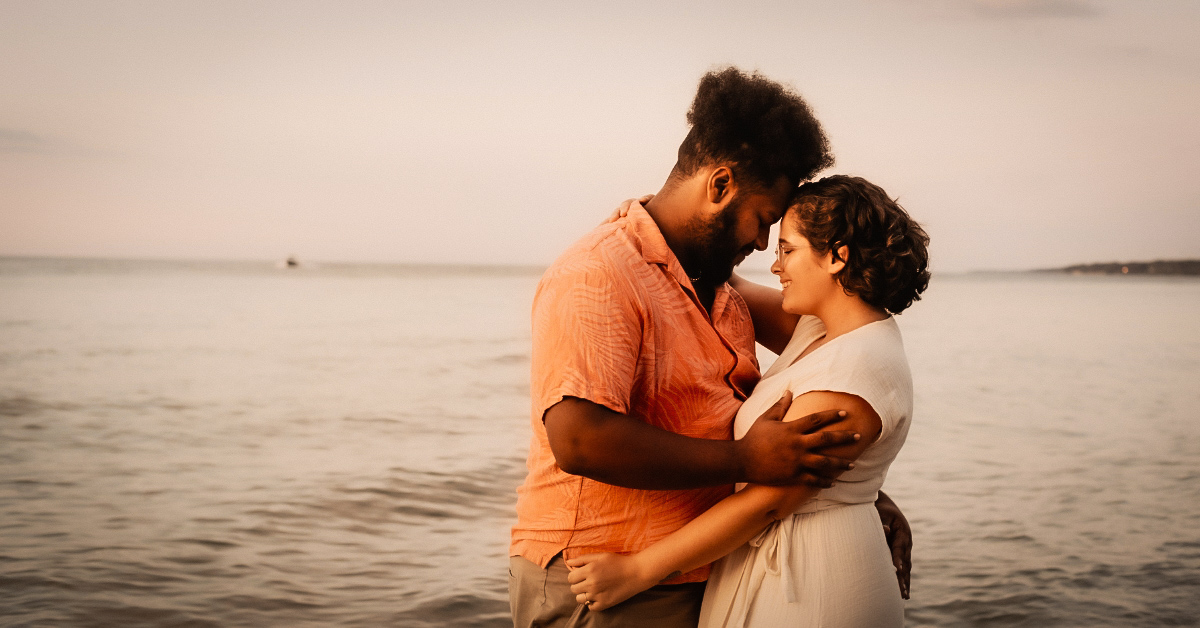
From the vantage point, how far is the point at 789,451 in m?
1.84

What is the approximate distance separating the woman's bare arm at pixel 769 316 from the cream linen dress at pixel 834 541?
0.46 m

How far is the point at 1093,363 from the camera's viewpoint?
1584 cm

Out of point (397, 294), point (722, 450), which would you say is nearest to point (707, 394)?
point (722, 450)

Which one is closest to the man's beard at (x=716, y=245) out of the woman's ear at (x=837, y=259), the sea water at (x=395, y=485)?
the woman's ear at (x=837, y=259)

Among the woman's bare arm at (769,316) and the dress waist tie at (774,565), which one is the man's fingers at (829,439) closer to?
the dress waist tie at (774,565)

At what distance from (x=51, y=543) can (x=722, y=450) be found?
227 inches

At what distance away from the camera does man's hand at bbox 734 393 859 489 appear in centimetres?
185

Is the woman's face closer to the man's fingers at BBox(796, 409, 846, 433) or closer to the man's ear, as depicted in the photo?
the man's ear

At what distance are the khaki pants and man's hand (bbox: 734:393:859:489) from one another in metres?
0.43

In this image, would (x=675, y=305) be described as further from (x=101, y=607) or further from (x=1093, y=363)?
(x=1093, y=363)

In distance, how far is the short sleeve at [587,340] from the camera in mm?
1740

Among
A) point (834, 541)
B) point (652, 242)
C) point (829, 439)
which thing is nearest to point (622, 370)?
point (652, 242)

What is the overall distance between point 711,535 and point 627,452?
0.38m

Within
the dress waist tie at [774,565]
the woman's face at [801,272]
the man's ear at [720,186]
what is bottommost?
the dress waist tie at [774,565]
